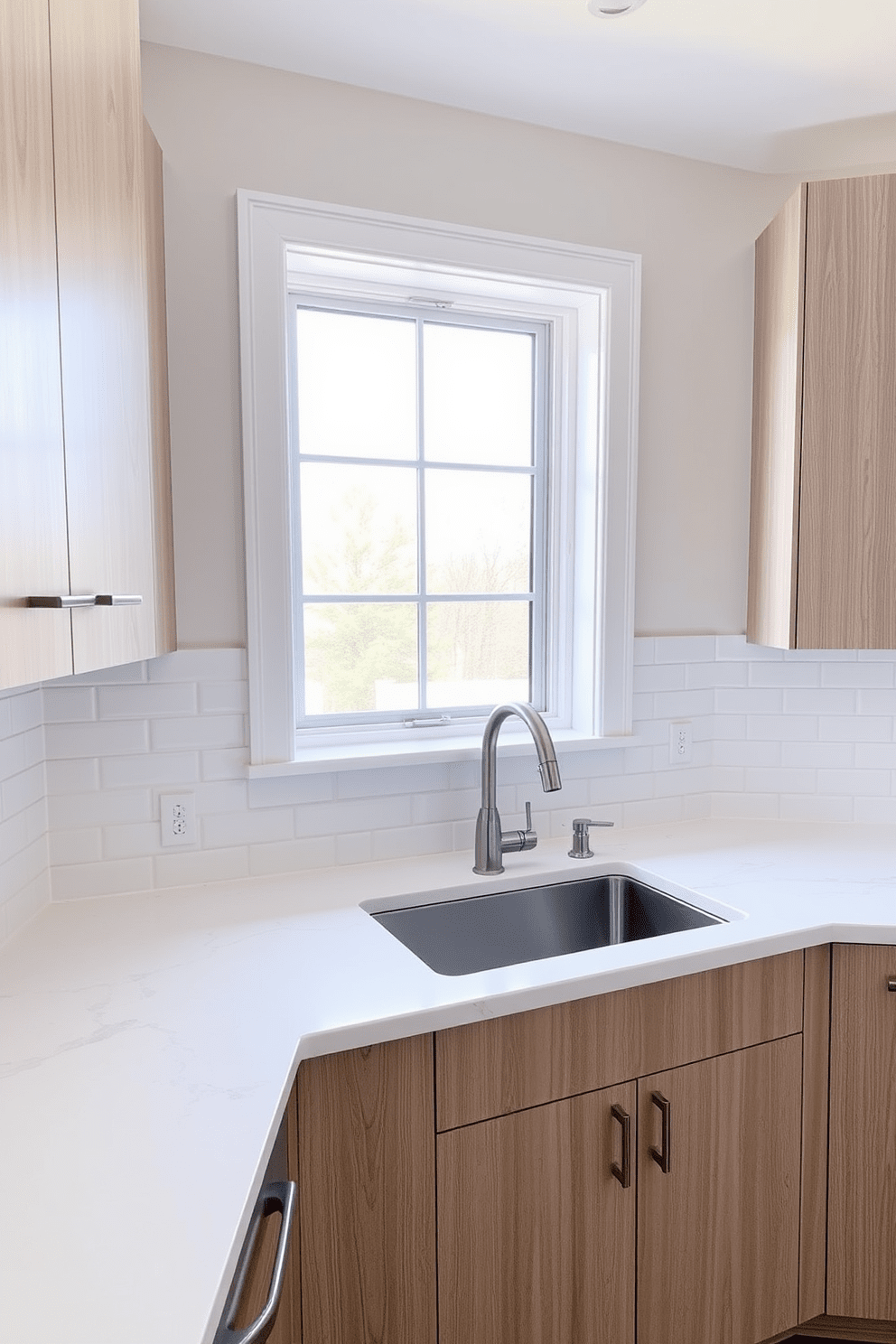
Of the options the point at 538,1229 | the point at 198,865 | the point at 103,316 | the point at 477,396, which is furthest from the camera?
the point at 477,396

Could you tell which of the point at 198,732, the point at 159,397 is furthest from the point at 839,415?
the point at 198,732

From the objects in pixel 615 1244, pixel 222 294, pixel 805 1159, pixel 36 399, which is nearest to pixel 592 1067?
pixel 615 1244

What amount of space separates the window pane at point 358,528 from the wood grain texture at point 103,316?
0.57 metres

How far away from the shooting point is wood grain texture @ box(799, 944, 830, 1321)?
154cm

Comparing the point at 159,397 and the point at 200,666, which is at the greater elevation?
the point at 159,397

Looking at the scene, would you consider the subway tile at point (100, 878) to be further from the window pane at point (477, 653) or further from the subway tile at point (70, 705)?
the window pane at point (477, 653)

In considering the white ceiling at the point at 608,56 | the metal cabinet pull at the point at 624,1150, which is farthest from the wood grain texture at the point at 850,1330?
the white ceiling at the point at 608,56

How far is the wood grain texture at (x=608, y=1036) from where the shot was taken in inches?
49.7

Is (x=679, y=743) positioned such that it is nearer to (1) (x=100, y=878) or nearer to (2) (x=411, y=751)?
(2) (x=411, y=751)

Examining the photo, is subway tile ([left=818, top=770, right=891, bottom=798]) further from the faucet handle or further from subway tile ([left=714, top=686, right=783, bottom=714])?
the faucet handle

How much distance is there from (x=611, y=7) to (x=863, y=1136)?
2.07 meters

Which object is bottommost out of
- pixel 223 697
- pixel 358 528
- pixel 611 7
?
pixel 223 697

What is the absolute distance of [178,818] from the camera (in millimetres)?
1705

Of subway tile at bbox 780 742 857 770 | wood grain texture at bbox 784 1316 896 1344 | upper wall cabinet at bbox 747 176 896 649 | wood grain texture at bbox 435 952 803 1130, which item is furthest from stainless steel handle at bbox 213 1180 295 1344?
subway tile at bbox 780 742 857 770
